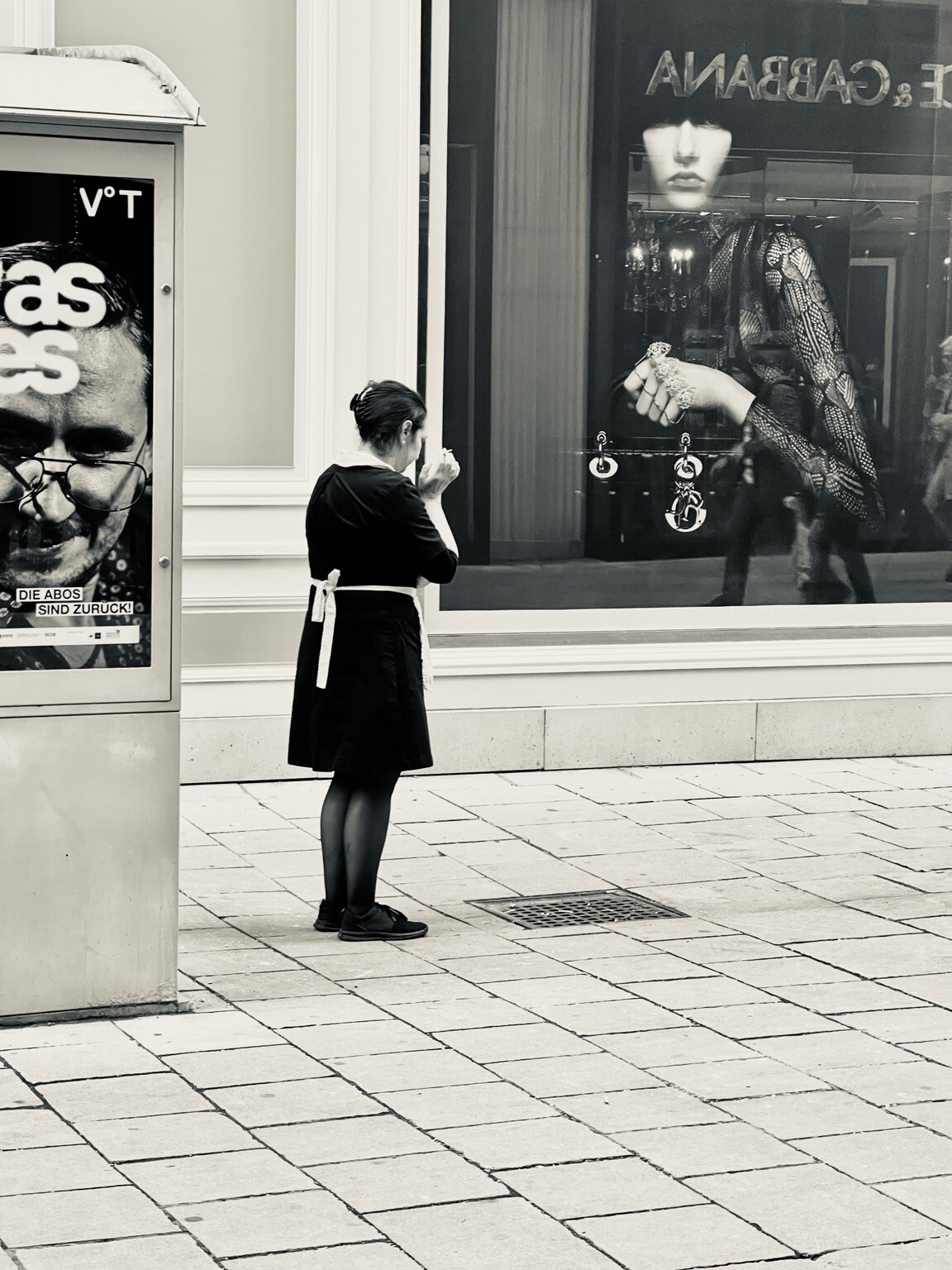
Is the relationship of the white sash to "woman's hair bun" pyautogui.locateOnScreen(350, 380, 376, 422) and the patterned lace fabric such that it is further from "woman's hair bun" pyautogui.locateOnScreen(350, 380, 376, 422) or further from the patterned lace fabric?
the patterned lace fabric

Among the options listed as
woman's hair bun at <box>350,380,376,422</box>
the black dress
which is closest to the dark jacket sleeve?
the black dress

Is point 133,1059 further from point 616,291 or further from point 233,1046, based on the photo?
point 616,291

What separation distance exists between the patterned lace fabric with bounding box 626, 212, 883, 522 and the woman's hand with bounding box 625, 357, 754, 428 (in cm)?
6

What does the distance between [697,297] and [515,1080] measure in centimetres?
591

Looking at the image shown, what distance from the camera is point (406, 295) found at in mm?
9148

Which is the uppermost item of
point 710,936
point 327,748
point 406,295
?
point 406,295

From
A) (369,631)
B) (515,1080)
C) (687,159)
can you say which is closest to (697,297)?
(687,159)

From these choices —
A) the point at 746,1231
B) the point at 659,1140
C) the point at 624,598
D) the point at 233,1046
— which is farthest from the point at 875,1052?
the point at 624,598

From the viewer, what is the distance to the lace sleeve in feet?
33.0

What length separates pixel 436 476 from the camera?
6.27 m

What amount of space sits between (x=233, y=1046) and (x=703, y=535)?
552 centimetres

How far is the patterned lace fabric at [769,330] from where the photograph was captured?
9867 millimetres

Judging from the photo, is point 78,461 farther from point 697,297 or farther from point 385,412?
point 697,297

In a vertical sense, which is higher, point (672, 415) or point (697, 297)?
point (697, 297)
